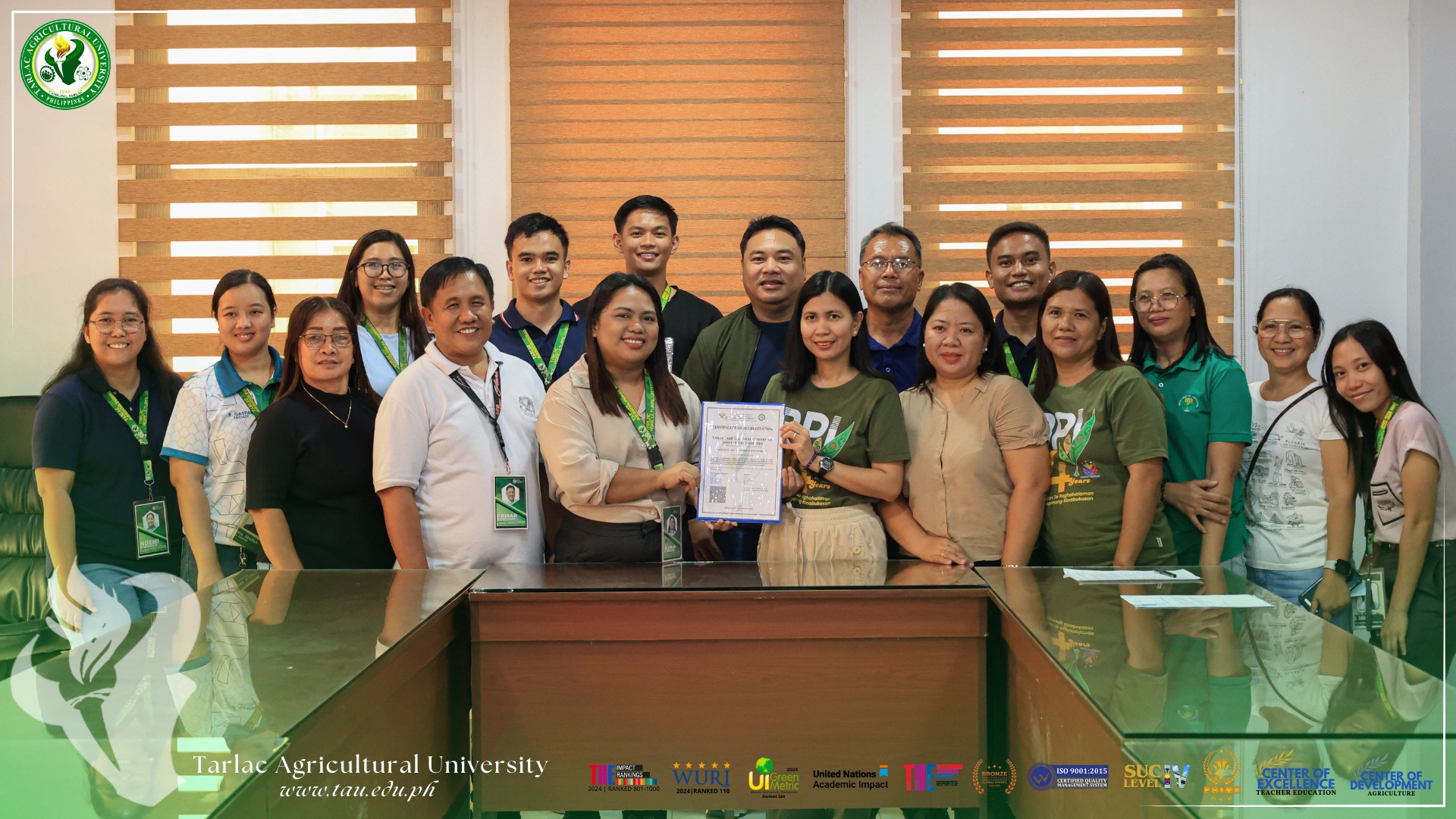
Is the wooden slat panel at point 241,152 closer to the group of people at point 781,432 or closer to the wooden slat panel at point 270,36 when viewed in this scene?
the wooden slat panel at point 270,36

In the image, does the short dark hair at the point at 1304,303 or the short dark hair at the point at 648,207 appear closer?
the short dark hair at the point at 1304,303

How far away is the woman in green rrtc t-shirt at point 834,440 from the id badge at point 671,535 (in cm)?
23

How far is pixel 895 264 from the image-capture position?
123 inches

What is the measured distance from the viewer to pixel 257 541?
10.1ft

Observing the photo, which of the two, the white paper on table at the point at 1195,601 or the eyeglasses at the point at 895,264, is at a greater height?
the eyeglasses at the point at 895,264

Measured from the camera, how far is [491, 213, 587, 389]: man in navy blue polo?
3.35 meters

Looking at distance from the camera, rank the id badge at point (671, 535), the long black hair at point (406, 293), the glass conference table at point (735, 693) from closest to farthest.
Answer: the glass conference table at point (735, 693)
the id badge at point (671, 535)
the long black hair at point (406, 293)

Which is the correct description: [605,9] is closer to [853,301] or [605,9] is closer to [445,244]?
[445,244]

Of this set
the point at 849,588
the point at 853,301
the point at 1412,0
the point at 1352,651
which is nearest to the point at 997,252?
the point at 853,301

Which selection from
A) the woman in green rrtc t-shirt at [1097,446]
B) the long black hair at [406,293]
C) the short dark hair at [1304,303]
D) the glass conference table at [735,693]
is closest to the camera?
the glass conference table at [735,693]

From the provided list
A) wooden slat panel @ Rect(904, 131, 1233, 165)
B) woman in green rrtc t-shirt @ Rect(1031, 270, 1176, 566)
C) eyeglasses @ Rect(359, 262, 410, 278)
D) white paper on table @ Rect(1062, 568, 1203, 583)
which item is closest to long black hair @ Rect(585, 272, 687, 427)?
eyeglasses @ Rect(359, 262, 410, 278)

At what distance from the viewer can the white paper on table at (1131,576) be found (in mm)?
2367

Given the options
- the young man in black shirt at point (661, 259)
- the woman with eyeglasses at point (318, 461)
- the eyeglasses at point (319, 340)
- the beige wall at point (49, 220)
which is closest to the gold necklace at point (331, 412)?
the woman with eyeglasses at point (318, 461)

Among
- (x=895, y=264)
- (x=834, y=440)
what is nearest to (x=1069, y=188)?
(x=895, y=264)
